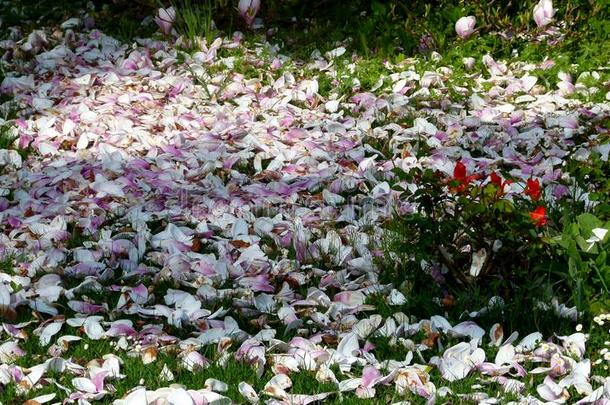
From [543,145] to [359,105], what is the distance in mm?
1041

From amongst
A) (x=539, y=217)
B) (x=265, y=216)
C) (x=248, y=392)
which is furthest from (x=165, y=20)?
(x=248, y=392)

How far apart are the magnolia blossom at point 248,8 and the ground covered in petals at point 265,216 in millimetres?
144

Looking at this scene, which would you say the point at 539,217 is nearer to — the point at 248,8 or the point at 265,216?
the point at 265,216

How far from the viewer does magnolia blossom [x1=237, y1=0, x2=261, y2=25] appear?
6496mm

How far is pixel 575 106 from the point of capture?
17.7ft

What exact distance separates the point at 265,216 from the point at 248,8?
2451 mm

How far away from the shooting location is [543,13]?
20.1 ft

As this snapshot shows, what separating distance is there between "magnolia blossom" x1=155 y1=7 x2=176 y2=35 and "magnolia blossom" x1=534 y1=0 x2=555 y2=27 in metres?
2.20

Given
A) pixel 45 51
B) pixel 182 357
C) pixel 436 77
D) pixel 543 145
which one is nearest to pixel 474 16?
pixel 436 77

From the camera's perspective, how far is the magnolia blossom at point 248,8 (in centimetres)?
650

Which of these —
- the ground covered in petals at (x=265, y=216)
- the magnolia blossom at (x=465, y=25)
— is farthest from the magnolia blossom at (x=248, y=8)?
the magnolia blossom at (x=465, y=25)

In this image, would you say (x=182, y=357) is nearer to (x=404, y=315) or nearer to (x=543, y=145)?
(x=404, y=315)

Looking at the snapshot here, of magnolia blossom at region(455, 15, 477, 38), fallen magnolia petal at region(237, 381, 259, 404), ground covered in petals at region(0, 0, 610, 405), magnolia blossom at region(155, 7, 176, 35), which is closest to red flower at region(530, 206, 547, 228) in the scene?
ground covered in petals at region(0, 0, 610, 405)

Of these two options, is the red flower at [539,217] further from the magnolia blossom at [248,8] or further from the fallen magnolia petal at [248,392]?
the magnolia blossom at [248,8]
